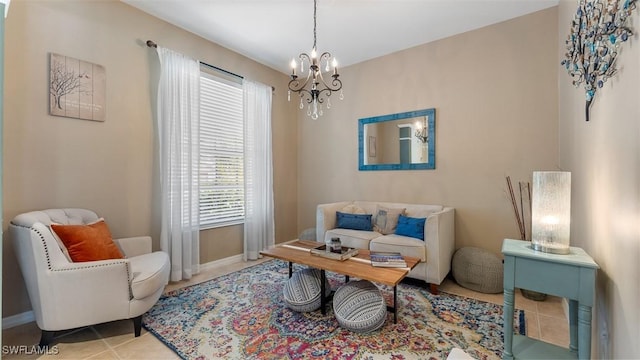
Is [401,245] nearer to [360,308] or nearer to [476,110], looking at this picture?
[360,308]

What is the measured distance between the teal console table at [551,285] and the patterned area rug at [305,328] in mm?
213

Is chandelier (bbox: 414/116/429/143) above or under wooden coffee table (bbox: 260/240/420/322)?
above

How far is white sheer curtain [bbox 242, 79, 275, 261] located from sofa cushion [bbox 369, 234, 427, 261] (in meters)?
1.78

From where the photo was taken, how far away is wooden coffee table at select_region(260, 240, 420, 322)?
1955 millimetres

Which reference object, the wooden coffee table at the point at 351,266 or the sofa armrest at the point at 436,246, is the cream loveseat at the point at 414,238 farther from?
the wooden coffee table at the point at 351,266

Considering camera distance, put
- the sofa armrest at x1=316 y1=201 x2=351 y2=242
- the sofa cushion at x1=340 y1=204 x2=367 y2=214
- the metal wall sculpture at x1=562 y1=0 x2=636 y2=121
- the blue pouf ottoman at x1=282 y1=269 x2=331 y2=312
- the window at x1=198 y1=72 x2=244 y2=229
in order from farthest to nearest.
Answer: the sofa cushion at x1=340 y1=204 x2=367 y2=214, the sofa armrest at x1=316 y1=201 x2=351 y2=242, the window at x1=198 y1=72 x2=244 y2=229, the blue pouf ottoman at x1=282 y1=269 x2=331 y2=312, the metal wall sculpture at x1=562 y1=0 x2=636 y2=121

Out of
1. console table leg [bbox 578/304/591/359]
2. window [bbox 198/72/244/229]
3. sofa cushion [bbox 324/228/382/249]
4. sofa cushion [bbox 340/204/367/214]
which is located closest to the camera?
console table leg [bbox 578/304/591/359]

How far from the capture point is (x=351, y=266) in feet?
7.10

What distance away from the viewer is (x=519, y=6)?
2750mm

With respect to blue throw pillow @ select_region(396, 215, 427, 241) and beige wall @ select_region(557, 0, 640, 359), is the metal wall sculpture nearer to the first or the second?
beige wall @ select_region(557, 0, 640, 359)

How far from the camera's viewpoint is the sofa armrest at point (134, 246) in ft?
8.07

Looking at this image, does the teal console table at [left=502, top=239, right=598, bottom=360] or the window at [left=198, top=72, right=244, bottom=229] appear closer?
the teal console table at [left=502, top=239, right=598, bottom=360]


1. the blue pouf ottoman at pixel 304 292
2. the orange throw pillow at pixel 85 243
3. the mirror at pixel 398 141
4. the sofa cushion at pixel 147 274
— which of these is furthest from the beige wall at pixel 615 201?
the orange throw pillow at pixel 85 243

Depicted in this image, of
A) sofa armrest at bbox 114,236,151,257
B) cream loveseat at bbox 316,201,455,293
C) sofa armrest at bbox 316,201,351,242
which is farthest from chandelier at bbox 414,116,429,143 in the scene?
sofa armrest at bbox 114,236,151,257
